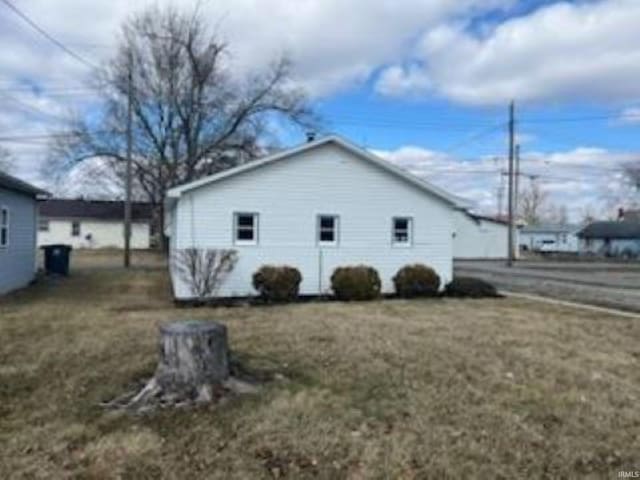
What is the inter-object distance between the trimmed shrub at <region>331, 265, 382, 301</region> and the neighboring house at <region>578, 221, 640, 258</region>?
183ft

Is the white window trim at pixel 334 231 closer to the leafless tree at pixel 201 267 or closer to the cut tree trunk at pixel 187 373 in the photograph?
the leafless tree at pixel 201 267

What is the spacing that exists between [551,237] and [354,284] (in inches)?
2947

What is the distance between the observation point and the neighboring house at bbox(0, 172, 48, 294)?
20188 millimetres

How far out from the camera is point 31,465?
19.6 feet

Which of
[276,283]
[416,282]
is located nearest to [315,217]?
[276,283]

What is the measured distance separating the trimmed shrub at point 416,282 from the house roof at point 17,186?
10346 millimetres

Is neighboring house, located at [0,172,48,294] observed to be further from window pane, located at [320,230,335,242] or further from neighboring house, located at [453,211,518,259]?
neighboring house, located at [453,211,518,259]

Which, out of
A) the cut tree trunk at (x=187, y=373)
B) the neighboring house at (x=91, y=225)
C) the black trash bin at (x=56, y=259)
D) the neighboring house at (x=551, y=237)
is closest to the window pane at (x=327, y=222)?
the black trash bin at (x=56, y=259)

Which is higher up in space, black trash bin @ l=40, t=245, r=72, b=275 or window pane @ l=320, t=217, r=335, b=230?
window pane @ l=320, t=217, r=335, b=230

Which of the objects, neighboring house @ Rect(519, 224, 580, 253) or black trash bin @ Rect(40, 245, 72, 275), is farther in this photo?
neighboring house @ Rect(519, 224, 580, 253)

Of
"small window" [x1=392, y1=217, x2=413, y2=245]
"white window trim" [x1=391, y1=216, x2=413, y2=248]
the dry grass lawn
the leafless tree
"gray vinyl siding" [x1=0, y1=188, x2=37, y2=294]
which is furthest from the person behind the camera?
"small window" [x1=392, y1=217, x2=413, y2=245]

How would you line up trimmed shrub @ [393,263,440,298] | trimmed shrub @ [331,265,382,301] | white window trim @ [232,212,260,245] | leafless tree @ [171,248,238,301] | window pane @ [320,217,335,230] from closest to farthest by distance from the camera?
leafless tree @ [171,248,238,301], trimmed shrub @ [331,265,382,301], white window trim @ [232,212,260,245], trimmed shrub @ [393,263,440,298], window pane @ [320,217,335,230]

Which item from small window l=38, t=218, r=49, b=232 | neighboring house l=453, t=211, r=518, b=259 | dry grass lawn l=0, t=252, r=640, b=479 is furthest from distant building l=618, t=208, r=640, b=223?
dry grass lawn l=0, t=252, r=640, b=479

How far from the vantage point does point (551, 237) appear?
90.1 meters
